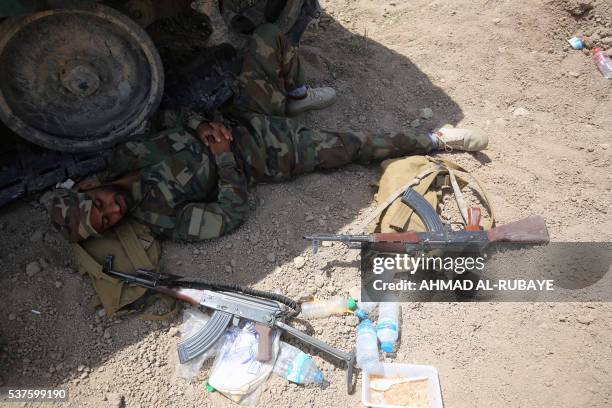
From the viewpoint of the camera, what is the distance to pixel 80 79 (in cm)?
366

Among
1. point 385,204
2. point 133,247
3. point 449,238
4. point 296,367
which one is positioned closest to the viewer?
point 296,367

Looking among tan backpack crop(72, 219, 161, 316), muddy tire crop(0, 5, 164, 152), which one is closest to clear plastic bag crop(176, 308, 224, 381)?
tan backpack crop(72, 219, 161, 316)

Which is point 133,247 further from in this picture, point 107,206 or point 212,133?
point 212,133

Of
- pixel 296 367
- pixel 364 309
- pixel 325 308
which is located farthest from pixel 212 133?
pixel 296 367

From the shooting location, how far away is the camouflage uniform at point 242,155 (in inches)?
140

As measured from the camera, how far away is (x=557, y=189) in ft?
13.4

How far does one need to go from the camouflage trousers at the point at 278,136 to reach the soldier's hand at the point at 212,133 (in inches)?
5.6

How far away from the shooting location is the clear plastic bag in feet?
9.93

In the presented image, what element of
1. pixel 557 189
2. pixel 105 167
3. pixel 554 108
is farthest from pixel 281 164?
pixel 554 108

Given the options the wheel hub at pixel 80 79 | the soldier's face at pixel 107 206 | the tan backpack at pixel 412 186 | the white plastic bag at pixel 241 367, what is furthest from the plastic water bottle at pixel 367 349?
the wheel hub at pixel 80 79

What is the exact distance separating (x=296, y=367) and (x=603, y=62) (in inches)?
182

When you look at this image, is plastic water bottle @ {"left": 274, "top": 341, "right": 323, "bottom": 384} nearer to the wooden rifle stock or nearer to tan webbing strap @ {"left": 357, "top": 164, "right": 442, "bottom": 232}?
tan webbing strap @ {"left": 357, "top": 164, "right": 442, "bottom": 232}

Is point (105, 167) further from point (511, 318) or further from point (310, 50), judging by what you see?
point (511, 318)

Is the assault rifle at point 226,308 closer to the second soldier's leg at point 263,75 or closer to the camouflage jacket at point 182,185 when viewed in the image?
the camouflage jacket at point 182,185
